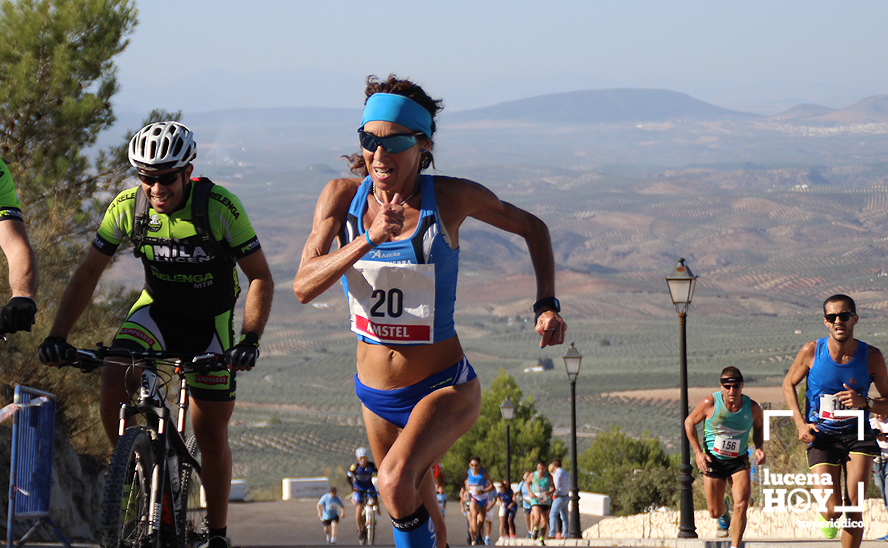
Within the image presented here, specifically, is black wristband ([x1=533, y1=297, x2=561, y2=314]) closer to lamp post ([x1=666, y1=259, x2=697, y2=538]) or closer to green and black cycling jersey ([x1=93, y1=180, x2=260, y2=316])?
green and black cycling jersey ([x1=93, y1=180, x2=260, y2=316])

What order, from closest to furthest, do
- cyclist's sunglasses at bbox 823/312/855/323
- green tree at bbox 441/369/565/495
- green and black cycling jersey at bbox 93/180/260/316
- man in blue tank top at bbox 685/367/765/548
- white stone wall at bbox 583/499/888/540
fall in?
green and black cycling jersey at bbox 93/180/260/316
cyclist's sunglasses at bbox 823/312/855/323
man in blue tank top at bbox 685/367/765/548
white stone wall at bbox 583/499/888/540
green tree at bbox 441/369/565/495

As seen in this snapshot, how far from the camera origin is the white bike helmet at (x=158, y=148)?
16.6ft

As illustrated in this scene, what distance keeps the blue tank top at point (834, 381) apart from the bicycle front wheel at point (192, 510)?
458 centimetres

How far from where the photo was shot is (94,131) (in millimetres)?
19781

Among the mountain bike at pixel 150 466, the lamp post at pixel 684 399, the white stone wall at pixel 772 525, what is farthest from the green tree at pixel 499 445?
the mountain bike at pixel 150 466

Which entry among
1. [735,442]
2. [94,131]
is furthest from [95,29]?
[735,442]

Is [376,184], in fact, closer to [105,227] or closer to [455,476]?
[105,227]

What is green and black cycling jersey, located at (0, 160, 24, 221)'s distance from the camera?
16.0 feet

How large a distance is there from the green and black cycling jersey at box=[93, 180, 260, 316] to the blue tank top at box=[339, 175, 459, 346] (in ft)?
2.07

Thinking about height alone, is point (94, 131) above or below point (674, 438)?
above

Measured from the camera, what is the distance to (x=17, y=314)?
4.45 m

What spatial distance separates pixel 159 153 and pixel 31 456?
7.48 feet

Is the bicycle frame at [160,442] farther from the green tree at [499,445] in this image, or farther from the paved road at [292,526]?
the green tree at [499,445]

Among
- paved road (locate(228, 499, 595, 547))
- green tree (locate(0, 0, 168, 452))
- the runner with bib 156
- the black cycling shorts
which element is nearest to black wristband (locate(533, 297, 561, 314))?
the runner with bib 156
